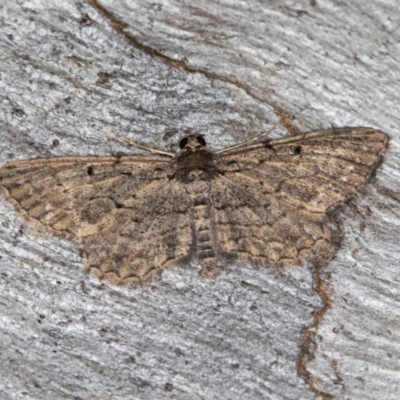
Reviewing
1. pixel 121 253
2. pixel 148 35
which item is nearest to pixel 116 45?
pixel 148 35

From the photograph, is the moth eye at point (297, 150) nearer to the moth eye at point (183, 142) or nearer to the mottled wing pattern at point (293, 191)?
the mottled wing pattern at point (293, 191)

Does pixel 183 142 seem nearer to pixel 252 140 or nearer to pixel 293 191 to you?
pixel 252 140

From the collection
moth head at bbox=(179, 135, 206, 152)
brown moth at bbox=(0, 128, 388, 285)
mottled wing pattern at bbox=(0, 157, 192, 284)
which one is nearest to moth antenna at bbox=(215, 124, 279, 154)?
brown moth at bbox=(0, 128, 388, 285)

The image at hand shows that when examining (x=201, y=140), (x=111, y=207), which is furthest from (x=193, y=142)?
(x=111, y=207)

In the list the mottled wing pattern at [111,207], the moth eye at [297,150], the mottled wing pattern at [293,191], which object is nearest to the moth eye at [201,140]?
the mottled wing pattern at [293,191]

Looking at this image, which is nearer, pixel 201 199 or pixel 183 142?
pixel 183 142

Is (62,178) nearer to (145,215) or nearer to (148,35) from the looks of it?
(145,215)
